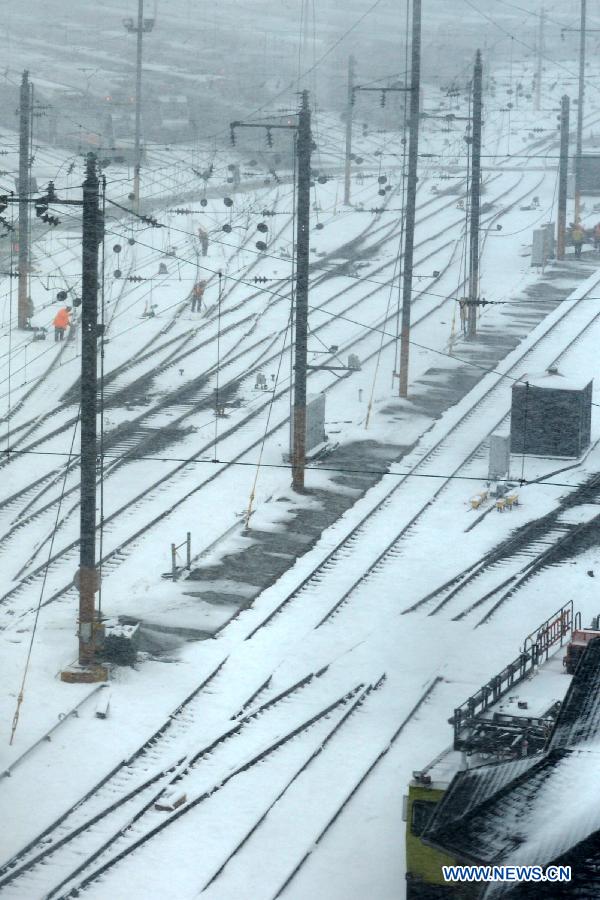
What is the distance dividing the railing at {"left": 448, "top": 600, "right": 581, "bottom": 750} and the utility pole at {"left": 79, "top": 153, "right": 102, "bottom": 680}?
161 inches

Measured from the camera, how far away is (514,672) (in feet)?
52.0

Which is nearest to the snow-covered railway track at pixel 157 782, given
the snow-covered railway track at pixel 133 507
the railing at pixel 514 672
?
the railing at pixel 514 672

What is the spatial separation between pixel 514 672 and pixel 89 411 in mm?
5072

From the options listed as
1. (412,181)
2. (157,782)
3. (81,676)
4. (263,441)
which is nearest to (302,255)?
(263,441)

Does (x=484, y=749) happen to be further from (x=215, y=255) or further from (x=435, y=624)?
(x=215, y=255)

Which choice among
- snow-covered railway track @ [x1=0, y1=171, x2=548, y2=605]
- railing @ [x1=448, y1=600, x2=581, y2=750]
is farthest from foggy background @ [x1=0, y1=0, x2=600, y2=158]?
railing @ [x1=448, y1=600, x2=581, y2=750]

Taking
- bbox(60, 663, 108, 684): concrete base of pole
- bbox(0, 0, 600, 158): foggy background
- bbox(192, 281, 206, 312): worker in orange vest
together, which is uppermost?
bbox(0, 0, 600, 158): foggy background

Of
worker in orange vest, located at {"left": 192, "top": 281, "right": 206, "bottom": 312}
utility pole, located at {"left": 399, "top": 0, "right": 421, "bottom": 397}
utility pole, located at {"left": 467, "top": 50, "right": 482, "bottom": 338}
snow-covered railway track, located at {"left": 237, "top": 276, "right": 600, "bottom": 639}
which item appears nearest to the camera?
snow-covered railway track, located at {"left": 237, "top": 276, "right": 600, "bottom": 639}

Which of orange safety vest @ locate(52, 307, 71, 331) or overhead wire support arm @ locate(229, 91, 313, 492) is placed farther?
orange safety vest @ locate(52, 307, 71, 331)

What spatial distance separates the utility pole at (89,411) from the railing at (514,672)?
410 cm

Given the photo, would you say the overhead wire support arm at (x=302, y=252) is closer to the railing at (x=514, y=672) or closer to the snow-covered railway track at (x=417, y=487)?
the snow-covered railway track at (x=417, y=487)

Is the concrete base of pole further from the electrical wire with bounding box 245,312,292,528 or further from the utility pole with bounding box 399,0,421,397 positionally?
the utility pole with bounding box 399,0,421,397

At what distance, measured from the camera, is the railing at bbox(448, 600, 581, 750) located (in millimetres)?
13805

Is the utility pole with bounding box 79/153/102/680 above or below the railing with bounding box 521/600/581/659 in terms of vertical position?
above
